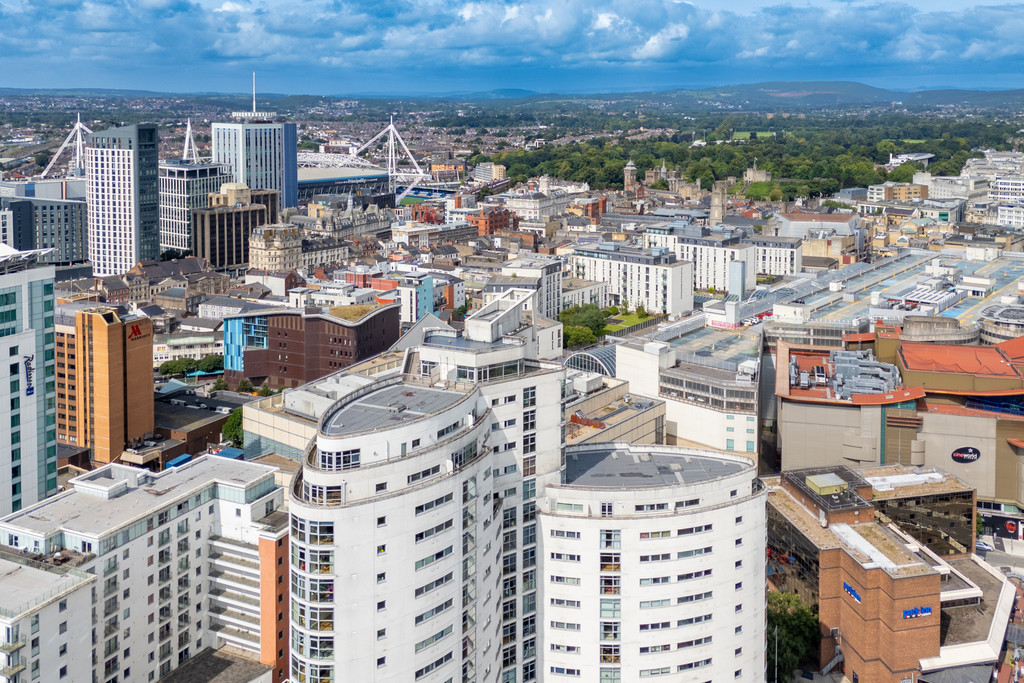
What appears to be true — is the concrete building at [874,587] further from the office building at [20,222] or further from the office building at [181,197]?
the office building at [181,197]

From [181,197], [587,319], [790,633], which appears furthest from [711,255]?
[790,633]

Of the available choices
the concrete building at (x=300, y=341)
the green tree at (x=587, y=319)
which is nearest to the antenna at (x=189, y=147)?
the green tree at (x=587, y=319)

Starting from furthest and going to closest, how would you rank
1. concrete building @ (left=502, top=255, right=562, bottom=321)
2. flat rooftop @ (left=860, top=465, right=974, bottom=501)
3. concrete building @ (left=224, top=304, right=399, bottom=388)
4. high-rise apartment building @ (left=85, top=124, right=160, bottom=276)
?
1. high-rise apartment building @ (left=85, top=124, right=160, bottom=276)
2. concrete building @ (left=502, top=255, right=562, bottom=321)
3. concrete building @ (left=224, top=304, right=399, bottom=388)
4. flat rooftop @ (left=860, top=465, right=974, bottom=501)

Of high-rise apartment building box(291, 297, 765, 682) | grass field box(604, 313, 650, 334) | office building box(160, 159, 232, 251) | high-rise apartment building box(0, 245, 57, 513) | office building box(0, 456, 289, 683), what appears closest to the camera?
high-rise apartment building box(291, 297, 765, 682)

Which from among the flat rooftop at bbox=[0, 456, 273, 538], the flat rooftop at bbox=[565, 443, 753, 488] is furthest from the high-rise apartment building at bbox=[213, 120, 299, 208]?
the flat rooftop at bbox=[565, 443, 753, 488]

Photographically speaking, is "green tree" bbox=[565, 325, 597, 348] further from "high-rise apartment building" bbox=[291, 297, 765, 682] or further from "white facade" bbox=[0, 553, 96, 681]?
"white facade" bbox=[0, 553, 96, 681]
